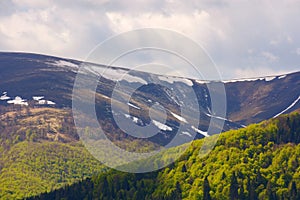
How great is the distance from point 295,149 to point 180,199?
40.1m

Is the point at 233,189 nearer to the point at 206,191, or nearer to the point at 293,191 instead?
the point at 206,191

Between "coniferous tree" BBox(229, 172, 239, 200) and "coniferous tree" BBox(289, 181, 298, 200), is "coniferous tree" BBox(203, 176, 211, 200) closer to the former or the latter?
"coniferous tree" BBox(229, 172, 239, 200)

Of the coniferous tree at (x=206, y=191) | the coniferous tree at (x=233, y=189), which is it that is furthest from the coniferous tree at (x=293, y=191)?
the coniferous tree at (x=206, y=191)

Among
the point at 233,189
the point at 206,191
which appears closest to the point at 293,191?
the point at 233,189

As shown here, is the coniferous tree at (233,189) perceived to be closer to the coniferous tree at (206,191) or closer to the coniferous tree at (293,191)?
the coniferous tree at (206,191)

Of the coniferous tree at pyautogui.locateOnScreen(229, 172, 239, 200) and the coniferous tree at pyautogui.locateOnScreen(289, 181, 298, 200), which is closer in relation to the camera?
the coniferous tree at pyautogui.locateOnScreen(289, 181, 298, 200)

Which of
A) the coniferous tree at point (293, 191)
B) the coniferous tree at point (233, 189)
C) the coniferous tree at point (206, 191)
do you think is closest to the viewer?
the coniferous tree at point (293, 191)

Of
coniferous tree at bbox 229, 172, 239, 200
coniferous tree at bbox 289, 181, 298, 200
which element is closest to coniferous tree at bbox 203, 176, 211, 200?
coniferous tree at bbox 229, 172, 239, 200

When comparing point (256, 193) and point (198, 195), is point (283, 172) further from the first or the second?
point (198, 195)

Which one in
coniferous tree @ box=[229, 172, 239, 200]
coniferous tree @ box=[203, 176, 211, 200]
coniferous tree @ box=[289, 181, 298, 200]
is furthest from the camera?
coniferous tree @ box=[203, 176, 211, 200]

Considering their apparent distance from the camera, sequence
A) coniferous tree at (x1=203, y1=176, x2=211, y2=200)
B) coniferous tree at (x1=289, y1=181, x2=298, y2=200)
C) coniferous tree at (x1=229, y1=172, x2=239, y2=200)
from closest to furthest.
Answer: coniferous tree at (x1=289, y1=181, x2=298, y2=200) < coniferous tree at (x1=229, y1=172, x2=239, y2=200) < coniferous tree at (x1=203, y1=176, x2=211, y2=200)

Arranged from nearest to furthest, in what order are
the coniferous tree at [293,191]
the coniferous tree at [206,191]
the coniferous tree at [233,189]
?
the coniferous tree at [293,191]
the coniferous tree at [233,189]
the coniferous tree at [206,191]

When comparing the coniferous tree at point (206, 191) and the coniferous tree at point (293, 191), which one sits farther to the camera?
the coniferous tree at point (206, 191)

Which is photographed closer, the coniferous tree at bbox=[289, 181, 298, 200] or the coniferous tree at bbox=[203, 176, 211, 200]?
the coniferous tree at bbox=[289, 181, 298, 200]
